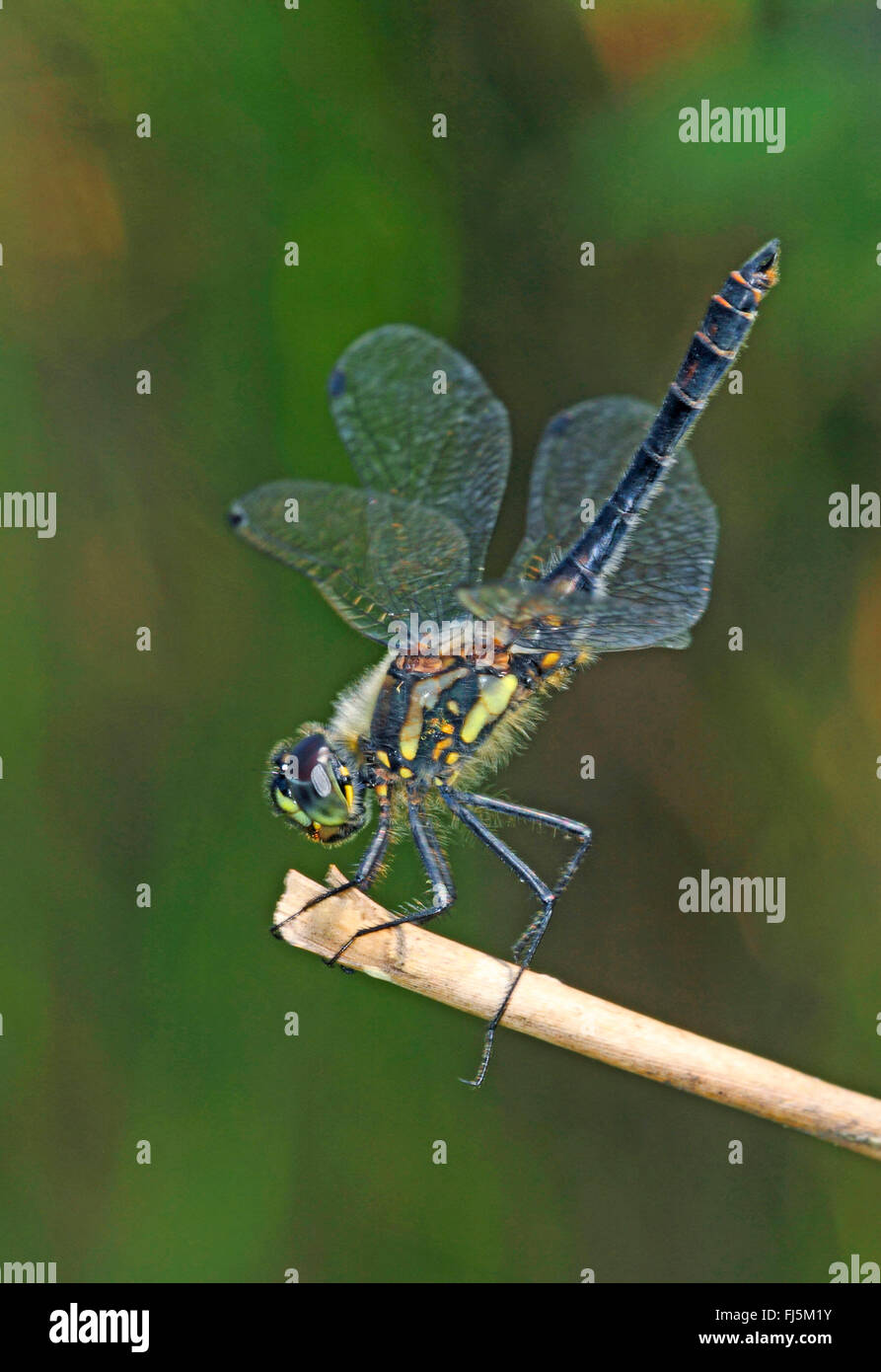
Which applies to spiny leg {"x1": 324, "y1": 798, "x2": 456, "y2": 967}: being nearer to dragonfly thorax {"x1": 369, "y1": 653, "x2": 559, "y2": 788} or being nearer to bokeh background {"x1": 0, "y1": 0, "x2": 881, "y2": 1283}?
dragonfly thorax {"x1": 369, "y1": 653, "x2": 559, "y2": 788}

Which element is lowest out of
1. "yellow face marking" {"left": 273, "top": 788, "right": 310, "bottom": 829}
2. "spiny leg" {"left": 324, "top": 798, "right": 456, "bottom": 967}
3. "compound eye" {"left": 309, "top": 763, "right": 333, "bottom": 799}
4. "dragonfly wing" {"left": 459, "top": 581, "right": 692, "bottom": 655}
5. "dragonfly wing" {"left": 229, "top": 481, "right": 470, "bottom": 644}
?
"spiny leg" {"left": 324, "top": 798, "right": 456, "bottom": 967}

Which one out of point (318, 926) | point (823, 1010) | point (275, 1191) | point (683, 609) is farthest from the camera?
point (823, 1010)

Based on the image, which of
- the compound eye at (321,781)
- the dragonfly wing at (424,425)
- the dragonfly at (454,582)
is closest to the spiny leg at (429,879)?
the dragonfly at (454,582)

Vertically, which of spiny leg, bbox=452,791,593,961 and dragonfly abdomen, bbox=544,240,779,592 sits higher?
dragonfly abdomen, bbox=544,240,779,592

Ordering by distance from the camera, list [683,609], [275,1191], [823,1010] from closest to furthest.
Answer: [683,609]
[275,1191]
[823,1010]

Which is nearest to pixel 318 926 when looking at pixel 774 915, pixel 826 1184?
pixel 774 915

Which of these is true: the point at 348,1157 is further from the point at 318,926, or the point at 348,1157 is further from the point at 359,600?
the point at 359,600

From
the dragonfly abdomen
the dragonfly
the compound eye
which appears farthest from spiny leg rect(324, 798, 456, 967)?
the dragonfly abdomen
